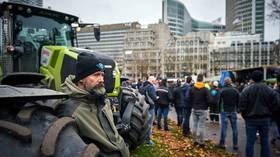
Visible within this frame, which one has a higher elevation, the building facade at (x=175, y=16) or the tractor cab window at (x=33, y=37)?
the building facade at (x=175, y=16)

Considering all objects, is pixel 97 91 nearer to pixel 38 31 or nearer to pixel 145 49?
pixel 38 31

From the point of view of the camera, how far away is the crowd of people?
668 cm

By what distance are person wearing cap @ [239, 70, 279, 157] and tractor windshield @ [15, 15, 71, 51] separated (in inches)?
187

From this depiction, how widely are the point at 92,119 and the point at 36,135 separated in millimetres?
663

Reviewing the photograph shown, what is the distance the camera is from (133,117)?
19.0ft

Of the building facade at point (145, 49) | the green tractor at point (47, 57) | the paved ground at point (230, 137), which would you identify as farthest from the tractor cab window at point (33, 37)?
the building facade at point (145, 49)

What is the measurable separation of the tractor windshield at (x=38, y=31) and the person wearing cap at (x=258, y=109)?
4.74m

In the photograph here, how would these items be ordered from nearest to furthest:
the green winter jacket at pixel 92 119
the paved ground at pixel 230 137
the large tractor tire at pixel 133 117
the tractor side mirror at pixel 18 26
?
the green winter jacket at pixel 92 119
the large tractor tire at pixel 133 117
the tractor side mirror at pixel 18 26
the paved ground at pixel 230 137

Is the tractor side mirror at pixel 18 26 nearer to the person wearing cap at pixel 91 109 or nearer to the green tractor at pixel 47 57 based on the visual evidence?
the green tractor at pixel 47 57

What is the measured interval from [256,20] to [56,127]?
167 m

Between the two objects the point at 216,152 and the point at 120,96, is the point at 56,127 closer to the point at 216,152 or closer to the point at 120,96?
the point at 120,96

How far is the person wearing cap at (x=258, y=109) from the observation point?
661 cm

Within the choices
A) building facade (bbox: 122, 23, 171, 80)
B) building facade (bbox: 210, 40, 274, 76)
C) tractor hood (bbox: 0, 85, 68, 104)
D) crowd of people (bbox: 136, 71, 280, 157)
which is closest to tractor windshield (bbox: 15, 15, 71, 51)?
crowd of people (bbox: 136, 71, 280, 157)

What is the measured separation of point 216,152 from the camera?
8352 mm
